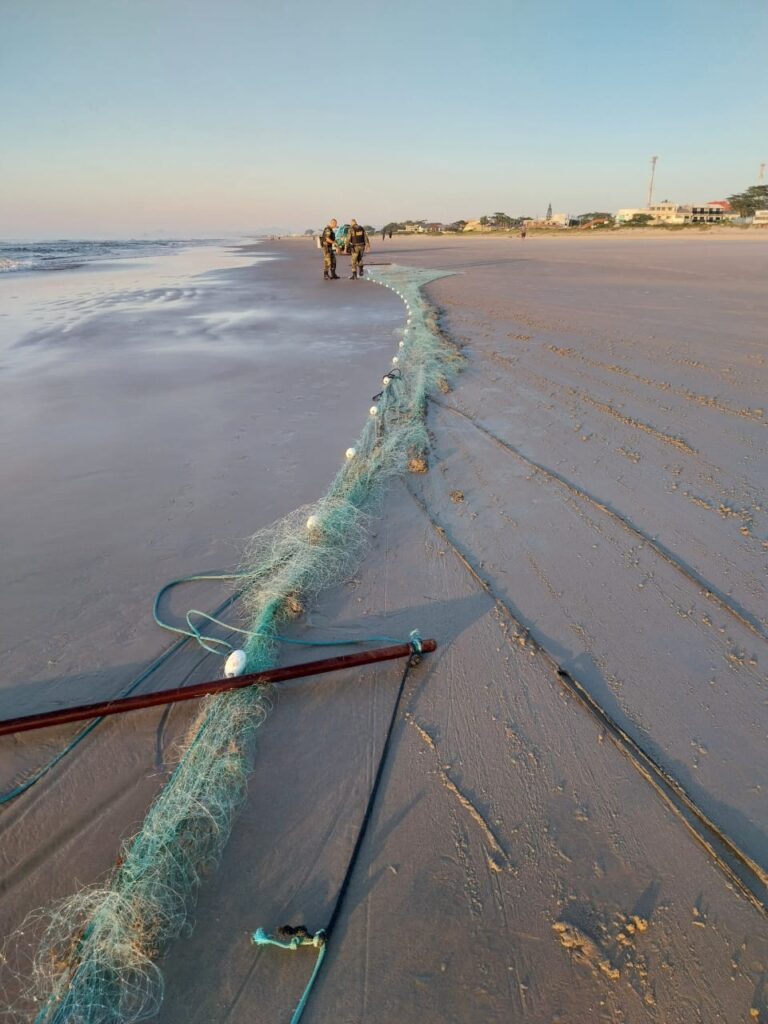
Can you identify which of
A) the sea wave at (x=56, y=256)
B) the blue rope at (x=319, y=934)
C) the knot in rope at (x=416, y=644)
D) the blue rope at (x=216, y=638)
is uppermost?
the sea wave at (x=56, y=256)

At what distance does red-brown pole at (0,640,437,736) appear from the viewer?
87.4 inches

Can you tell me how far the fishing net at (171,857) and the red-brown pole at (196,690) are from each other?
0.31ft

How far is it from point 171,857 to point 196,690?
0.66m

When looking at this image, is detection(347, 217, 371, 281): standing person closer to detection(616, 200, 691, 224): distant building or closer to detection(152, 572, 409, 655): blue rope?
detection(152, 572, 409, 655): blue rope

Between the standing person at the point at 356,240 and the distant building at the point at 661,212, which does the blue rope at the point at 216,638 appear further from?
the distant building at the point at 661,212

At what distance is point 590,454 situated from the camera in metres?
4.96

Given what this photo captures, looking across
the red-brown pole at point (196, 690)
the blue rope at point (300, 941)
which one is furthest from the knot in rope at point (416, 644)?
the blue rope at point (300, 941)

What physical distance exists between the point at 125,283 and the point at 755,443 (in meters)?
22.3

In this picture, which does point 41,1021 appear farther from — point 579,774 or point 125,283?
point 125,283

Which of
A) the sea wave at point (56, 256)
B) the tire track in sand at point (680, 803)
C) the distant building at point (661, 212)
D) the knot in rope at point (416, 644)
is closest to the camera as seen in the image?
the tire track in sand at point (680, 803)

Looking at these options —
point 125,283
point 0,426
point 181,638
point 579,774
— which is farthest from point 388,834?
point 125,283

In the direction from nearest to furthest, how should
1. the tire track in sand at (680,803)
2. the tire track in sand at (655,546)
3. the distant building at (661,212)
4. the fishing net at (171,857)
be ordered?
the fishing net at (171,857)
the tire track in sand at (680,803)
the tire track in sand at (655,546)
the distant building at (661,212)

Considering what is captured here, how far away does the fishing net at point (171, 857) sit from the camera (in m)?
1.60

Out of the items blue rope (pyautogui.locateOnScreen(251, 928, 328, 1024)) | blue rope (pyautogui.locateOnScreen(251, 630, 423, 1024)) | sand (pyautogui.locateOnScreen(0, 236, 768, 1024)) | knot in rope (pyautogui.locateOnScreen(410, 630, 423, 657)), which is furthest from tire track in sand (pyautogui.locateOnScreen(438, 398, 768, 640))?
blue rope (pyautogui.locateOnScreen(251, 928, 328, 1024))
